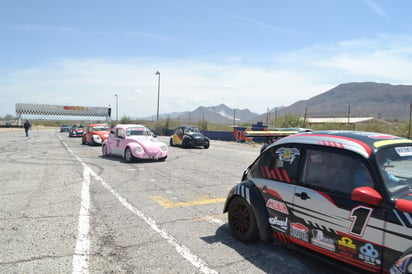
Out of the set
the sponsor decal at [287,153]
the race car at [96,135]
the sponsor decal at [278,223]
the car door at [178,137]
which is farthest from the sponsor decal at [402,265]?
the race car at [96,135]

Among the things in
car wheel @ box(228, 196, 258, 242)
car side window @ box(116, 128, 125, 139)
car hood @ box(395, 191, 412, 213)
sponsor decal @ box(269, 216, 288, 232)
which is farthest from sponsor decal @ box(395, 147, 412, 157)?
car side window @ box(116, 128, 125, 139)

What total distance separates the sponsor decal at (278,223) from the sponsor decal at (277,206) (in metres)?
0.11

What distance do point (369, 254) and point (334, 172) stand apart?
91 centimetres

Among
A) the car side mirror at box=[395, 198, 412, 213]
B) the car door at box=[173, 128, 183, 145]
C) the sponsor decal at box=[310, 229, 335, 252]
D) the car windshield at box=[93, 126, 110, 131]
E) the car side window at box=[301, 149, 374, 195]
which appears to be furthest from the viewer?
the car windshield at box=[93, 126, 110, 131]

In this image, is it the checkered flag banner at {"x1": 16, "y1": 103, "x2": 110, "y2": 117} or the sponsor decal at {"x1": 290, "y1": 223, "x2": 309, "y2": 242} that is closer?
the sponsor decal at {"x1": 290, "y1": 223, "x2": 309, "y2": 242}

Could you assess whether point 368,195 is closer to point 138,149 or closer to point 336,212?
point 336,212

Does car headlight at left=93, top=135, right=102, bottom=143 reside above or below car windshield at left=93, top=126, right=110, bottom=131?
below

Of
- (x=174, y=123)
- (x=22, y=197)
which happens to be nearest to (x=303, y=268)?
(x=22, y=197)

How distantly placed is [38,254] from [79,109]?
240 ft

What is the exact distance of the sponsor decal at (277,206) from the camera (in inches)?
163

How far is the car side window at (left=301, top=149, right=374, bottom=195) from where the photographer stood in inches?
136

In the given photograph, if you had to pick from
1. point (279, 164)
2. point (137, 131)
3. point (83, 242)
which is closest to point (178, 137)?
point (137, 131)

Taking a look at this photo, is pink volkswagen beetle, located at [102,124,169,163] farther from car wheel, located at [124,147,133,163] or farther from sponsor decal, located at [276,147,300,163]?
sponsor decal, located at [276,147,300,163]

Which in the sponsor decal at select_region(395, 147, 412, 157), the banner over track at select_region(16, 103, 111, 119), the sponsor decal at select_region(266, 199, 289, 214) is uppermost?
the banner over track at select_region(16, 103, 111, 119)
